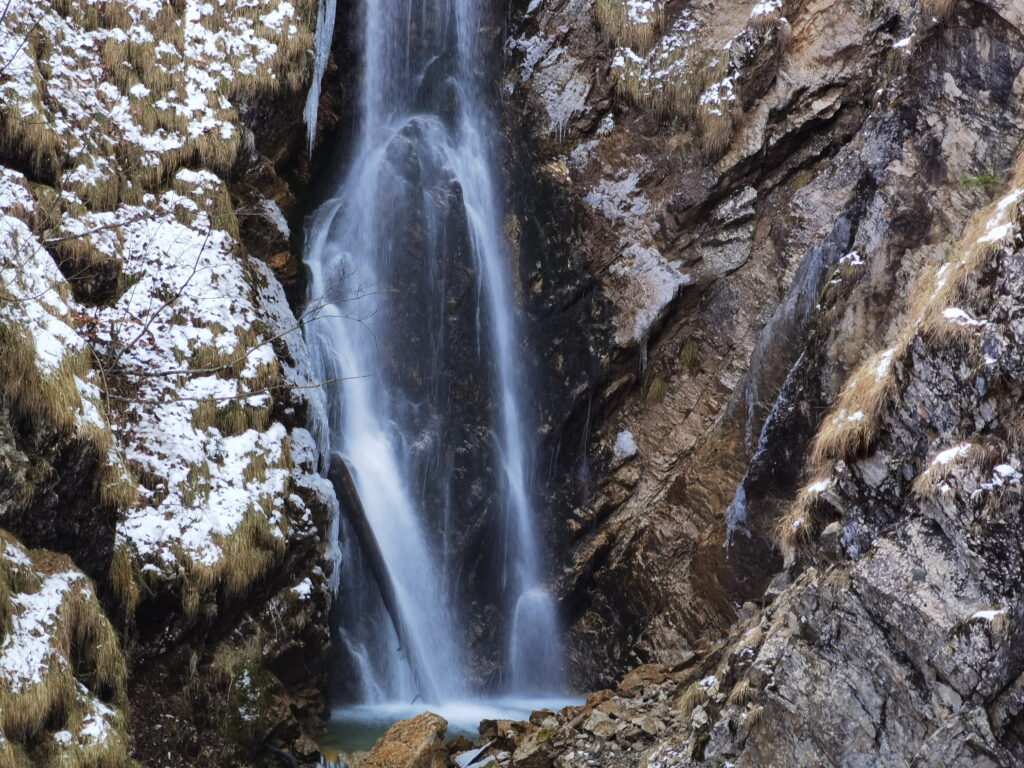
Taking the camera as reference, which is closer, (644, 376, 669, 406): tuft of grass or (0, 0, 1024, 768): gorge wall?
(0, 0, 1024, 768): gorge wall

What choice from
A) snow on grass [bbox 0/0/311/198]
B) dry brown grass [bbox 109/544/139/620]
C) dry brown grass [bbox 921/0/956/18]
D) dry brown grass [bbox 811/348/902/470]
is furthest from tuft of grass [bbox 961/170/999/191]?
dry brown grass [bbox 109/544/139/620]

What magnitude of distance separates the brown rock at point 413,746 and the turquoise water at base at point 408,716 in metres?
0.55

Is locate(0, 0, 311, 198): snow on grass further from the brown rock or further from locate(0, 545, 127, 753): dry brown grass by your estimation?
the brown rock

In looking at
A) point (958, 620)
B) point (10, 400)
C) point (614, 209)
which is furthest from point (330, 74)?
point (958, 620)

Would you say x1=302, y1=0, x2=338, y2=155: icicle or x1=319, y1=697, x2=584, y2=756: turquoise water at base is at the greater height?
x1=302, y1=0, x2=338, y2=155: icicle

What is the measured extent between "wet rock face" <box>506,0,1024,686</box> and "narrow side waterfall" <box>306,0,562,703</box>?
0.64 metres

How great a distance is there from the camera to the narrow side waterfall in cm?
936

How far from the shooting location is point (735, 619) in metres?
8.66

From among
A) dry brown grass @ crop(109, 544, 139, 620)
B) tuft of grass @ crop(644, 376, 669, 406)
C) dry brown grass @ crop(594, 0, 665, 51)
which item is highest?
dry brown grass @ crop(594, 0, 665, 51)

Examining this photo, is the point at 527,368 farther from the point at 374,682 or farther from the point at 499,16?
the point at 499,16

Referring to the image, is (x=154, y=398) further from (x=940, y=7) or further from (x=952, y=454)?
(x=940, y=7)

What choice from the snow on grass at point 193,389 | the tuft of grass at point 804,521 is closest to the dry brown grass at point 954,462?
the tuft of grass at point 804,521

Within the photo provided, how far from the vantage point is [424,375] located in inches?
401

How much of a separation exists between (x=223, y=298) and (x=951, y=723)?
631 cm
